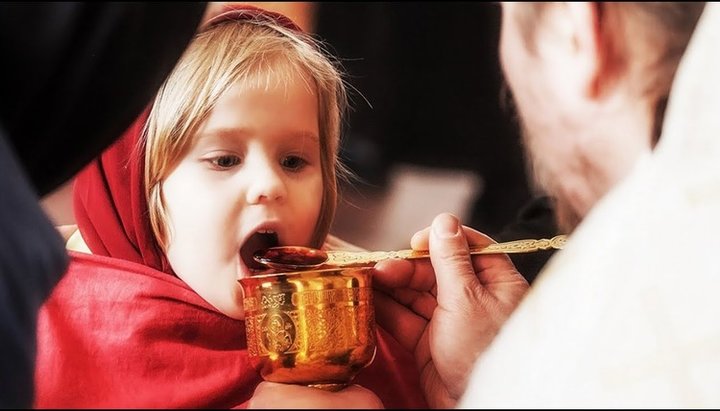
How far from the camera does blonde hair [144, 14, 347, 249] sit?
2.57 feet

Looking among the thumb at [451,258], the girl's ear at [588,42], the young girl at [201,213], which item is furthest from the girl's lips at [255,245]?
the girl's ear at [588,42]

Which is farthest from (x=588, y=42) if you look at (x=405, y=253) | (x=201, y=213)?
(x=201, y=213)

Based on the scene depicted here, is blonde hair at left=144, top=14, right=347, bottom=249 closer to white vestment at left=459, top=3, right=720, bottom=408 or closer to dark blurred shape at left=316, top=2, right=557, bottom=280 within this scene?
dark blurred shape at left=316, top=2, right=557, bottom=280

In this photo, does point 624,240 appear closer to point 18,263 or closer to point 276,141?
point 276,141

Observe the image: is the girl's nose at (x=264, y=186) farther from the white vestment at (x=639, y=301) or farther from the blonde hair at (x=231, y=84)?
the white vestment at (x=639, y=301)

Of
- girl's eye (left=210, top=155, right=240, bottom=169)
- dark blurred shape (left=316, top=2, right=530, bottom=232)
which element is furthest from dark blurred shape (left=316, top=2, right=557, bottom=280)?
girl's eye (left=210, top=155, right=240, bottom=169)

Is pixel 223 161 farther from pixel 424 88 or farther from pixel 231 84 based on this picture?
pixel 424 88

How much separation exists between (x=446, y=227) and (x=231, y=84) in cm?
23

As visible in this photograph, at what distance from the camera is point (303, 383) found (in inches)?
29.9

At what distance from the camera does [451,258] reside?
80 cm

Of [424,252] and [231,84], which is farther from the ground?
[231,84]

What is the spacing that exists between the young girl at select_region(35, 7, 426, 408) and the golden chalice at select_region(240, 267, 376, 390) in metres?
0.05

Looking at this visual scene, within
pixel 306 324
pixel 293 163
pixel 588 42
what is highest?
pixel 588 42

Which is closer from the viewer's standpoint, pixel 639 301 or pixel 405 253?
pixel 639 301
